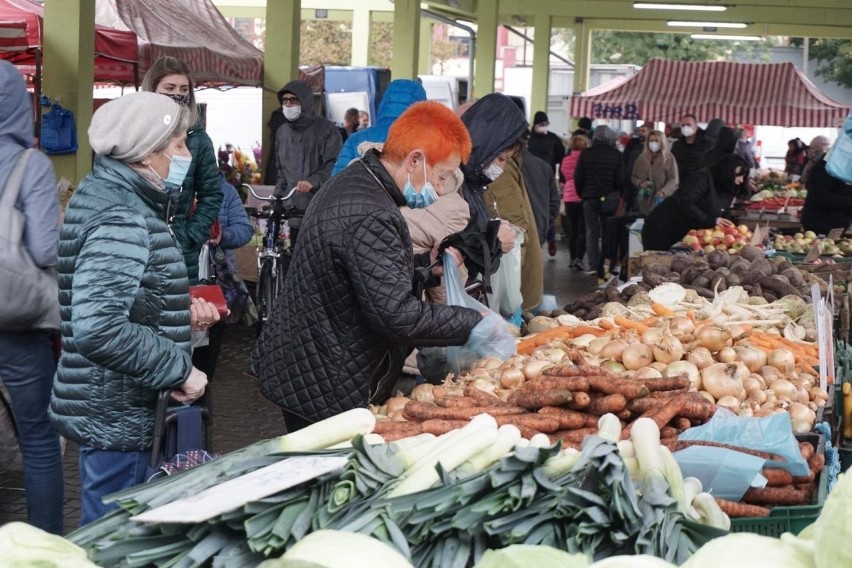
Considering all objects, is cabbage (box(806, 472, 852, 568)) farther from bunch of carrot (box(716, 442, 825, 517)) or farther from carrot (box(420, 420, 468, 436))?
carrot (box(420, 420, 468, 436))

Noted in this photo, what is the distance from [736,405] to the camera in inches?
173

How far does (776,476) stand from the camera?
3.51 metres

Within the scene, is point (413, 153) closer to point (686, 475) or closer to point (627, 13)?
point (686, 475)

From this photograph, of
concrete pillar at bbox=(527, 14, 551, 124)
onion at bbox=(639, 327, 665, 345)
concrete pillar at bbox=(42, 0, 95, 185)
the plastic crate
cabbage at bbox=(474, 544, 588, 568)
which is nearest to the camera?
cabbage at bbox=(474, 544, 588, 568)

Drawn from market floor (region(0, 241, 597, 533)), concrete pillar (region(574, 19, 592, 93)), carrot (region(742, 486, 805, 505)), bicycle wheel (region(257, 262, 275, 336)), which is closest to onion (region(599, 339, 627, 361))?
carrot (region(742, 486, 805, 505))

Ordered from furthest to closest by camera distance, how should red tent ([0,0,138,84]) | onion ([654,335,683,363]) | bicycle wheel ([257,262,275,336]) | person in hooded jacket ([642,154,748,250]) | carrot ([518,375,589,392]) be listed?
1. person in hooded jacket ([642,154,748,250])
2. bicycle wheel ([257,262,275,336])
3. red tent ([0,0,138,84])
4. onion ([654,335,683,363])
5. carrot ([518,375,589,392])

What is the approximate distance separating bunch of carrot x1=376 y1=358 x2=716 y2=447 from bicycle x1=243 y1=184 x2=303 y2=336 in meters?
6.01

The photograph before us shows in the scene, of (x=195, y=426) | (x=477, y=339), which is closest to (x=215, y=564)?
(x=195, y=426)

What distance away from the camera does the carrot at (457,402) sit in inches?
155

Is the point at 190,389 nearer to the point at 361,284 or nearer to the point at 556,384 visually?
the point at 361,284

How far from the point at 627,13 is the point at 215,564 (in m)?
26.7

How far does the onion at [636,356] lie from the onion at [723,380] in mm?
233

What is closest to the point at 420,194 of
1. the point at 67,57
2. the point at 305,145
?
the point at 67,57

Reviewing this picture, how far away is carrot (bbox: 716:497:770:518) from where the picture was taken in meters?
3.23
